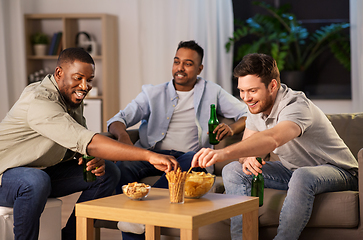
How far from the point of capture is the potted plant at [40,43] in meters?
4.78

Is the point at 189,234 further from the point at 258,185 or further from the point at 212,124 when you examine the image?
the point at 212,124

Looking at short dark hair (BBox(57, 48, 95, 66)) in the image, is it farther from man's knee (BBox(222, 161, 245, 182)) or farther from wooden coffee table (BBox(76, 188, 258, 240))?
man's knee (BBox(222, 161, 245, 182))

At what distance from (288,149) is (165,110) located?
3.24 ft

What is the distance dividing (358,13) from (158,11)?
6.63 ft

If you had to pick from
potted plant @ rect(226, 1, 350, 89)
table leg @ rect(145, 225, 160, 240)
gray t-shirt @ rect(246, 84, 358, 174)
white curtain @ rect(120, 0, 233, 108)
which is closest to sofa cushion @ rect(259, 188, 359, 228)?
gray t-shirt @ rect(246, 84, 358, 174)

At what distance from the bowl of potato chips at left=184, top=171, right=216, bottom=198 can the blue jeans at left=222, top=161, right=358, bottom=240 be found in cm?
41

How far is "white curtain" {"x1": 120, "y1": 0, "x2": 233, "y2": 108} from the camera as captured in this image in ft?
15.1

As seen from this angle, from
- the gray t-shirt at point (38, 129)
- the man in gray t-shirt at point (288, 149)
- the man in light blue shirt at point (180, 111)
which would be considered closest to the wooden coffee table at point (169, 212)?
the man in gray t-shirt at point (288, 149)

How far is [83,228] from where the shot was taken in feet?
5.39

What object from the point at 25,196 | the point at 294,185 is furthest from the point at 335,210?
the point at 25,196

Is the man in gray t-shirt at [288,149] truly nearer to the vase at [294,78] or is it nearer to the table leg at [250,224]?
the table leg at [250,224]

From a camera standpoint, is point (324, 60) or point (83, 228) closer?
point (83, 228)

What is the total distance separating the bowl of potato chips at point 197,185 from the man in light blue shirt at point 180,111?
1.02 m

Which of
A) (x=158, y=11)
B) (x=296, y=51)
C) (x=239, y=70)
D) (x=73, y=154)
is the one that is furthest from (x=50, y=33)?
(x=239, y=70)
